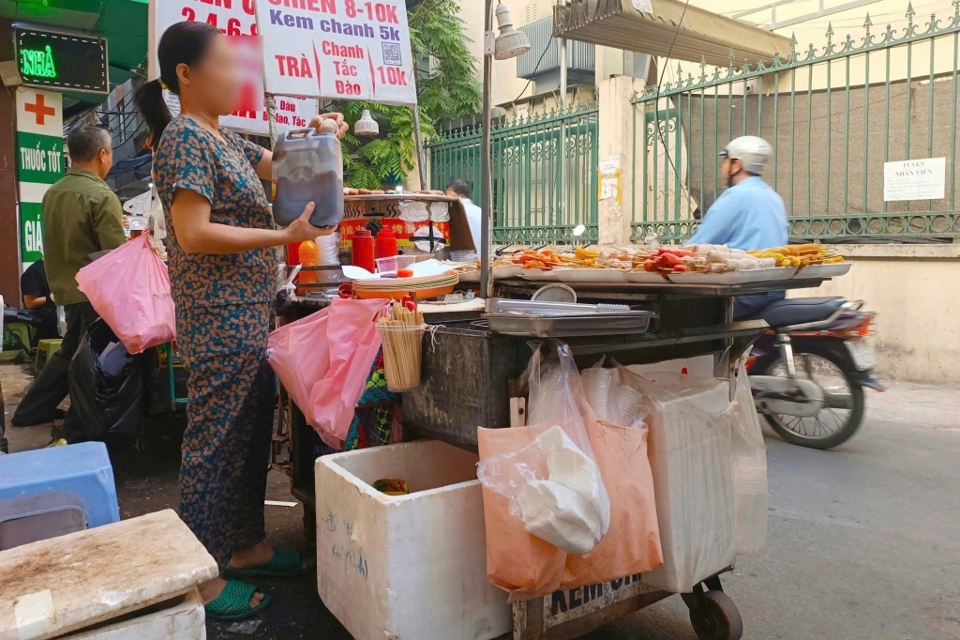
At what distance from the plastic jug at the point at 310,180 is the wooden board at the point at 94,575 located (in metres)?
1.01

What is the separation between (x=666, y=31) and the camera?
706cm

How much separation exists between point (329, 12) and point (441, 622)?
10.4 feet

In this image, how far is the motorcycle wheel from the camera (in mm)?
4266

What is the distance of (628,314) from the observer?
1921 mm

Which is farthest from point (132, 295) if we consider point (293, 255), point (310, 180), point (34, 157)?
point (34, 157)

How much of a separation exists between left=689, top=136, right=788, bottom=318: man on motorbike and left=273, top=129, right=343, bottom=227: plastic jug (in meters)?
2.80

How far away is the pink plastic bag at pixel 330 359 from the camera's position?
2.32 m

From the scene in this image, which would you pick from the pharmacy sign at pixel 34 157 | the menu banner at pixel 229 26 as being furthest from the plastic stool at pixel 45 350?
the menu banner at pixel 229 26

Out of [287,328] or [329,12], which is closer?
[287,328]

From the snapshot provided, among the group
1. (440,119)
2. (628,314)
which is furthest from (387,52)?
(440,119)

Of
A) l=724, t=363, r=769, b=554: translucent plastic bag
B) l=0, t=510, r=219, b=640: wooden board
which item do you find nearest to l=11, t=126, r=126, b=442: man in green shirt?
l=0, t=510, r=219, b=640: wooden board

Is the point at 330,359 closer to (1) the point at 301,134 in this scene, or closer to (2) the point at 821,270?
(1) the point at 301,134

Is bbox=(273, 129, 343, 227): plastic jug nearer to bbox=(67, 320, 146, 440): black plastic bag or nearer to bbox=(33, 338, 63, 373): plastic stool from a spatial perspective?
bbox=(67, 320, 146, 440): black plastic bag

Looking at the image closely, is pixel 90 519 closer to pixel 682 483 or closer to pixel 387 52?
pixel 682 483
